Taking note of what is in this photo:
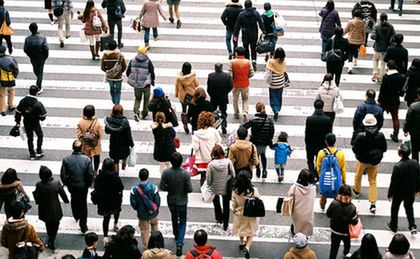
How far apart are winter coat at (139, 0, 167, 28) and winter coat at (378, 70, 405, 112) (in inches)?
260

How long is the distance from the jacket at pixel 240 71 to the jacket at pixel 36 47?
4.54 meters

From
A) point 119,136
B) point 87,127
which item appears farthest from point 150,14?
point 87,127

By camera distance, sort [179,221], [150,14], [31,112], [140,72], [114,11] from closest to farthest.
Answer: [179,221], [31,112], [140,72], [114,11], [150,14]

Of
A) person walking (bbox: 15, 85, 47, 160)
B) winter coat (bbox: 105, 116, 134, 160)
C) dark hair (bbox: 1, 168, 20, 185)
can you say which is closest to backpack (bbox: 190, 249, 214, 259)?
dark hair (bbox: 1, 168, 20, 185)

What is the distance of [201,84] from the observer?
19.8m

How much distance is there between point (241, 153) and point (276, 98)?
12.8 feet

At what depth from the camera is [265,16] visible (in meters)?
20.0

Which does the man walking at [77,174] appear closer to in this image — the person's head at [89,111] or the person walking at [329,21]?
the person's head at [89,111]

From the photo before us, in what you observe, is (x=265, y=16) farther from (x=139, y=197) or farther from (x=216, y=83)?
(x=139, y=197)

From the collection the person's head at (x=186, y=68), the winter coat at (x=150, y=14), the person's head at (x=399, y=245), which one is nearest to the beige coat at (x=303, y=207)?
the person's head at (x=399, y=245)

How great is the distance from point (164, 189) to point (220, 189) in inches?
41.5

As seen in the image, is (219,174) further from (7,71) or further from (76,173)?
(7,71)

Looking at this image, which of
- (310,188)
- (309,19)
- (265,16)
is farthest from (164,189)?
(309,19)

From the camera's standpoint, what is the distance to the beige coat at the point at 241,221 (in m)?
13.1
